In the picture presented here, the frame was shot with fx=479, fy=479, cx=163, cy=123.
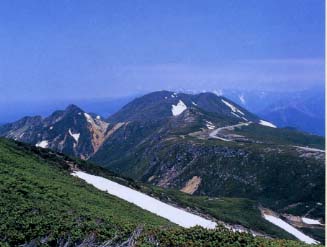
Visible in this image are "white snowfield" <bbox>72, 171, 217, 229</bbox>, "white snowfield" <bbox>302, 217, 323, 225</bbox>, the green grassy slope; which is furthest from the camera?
"white snowfield" <bbox>302, 217, 323, 225</bbox>

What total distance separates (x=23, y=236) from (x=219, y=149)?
169m

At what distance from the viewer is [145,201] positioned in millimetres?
57812

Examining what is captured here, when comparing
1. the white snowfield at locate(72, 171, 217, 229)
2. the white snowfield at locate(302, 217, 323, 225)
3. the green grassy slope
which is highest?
the green grassy slope

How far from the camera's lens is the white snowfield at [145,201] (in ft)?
179

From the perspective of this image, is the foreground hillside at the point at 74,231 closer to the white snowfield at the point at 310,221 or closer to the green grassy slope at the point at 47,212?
the green grassy slope at the point at 47,212

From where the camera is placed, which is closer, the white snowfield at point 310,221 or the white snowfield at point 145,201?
the white snowfield at point 145,201

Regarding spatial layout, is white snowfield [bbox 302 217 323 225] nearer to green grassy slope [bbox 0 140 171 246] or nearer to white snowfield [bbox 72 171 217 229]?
white snowfield [bbox 72 171 217 229]

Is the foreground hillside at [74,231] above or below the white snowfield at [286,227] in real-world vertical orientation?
above

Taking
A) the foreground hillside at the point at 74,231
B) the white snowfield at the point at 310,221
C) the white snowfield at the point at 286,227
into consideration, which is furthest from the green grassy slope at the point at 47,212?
the white snowfield at the point at 310,221

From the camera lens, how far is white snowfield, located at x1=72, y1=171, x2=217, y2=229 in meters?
54.6

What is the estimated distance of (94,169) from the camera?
67188mm

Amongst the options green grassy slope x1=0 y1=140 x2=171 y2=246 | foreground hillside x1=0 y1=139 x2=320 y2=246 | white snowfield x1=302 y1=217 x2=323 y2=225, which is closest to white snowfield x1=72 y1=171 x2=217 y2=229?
green grassy slope x1=0 y1=140 x2=171 y2=246

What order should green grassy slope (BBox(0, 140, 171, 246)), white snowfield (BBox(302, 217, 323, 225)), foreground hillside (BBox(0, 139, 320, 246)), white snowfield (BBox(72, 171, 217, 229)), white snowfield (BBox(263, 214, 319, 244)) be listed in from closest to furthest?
foreground hillside (BBox(0, 139, 320, 246))
green grassy slope (BBox(0, 140, 171, 246))
white snowfield (BBox(72, 171, 217, 229))
white snowfield (BBox(263, 214, 319, 244))
white snowfield (BBox(302, 217, 323, 225))

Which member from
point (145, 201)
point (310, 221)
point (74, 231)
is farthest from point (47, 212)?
point (310, 221)
